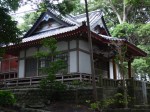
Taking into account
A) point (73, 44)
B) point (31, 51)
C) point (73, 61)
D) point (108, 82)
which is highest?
point (73, 44)

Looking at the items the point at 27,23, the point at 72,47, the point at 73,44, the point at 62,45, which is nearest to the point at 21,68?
the point at 62,45

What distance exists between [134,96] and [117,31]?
13128 millimetres

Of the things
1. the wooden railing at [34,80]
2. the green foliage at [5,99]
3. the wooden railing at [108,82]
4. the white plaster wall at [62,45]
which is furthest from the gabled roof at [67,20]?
the green foliage at [5,99]

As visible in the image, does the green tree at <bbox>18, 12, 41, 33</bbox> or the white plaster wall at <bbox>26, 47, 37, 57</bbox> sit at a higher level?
the green tree at <bbox>18, 12, 41, 33</bbox>

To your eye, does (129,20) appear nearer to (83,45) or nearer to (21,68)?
(83,45)

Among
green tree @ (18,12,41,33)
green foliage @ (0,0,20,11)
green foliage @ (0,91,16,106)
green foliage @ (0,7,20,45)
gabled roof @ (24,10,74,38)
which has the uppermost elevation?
green tree @ (18,12,41,33)

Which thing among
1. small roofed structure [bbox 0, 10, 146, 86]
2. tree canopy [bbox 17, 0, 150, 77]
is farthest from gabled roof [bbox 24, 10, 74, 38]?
tree canopy [bbox 17, 0, 150, 77]

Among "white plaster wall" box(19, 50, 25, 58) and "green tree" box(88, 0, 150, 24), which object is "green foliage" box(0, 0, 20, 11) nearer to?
"white plaster wall" box(19, 50, 25, 58)

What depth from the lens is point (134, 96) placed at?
1575cm

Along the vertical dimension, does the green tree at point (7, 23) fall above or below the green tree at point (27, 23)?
below

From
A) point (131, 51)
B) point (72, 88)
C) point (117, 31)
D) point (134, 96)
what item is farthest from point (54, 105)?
point (117, 31)

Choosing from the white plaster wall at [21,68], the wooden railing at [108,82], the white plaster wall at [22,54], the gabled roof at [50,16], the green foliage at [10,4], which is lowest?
the wooden railing at [108,82]

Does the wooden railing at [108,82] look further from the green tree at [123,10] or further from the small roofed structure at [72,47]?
the green tree at [123,10]

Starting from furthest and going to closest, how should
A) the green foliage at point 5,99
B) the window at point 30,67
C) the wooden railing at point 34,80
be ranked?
the window at point 30,67 → the wooden railing at point 34,80 → the green foliage at point 5,99
